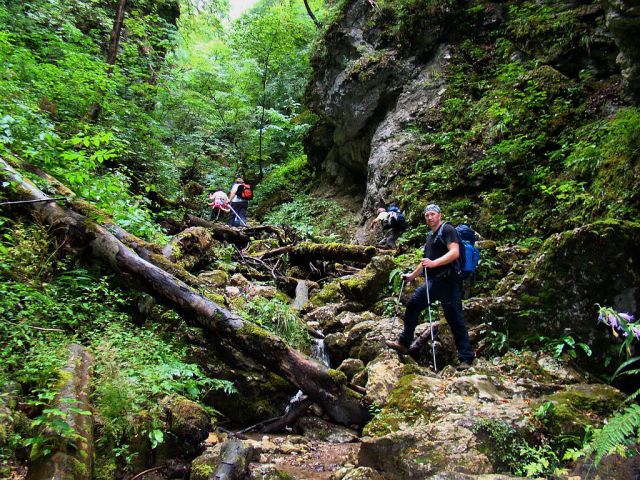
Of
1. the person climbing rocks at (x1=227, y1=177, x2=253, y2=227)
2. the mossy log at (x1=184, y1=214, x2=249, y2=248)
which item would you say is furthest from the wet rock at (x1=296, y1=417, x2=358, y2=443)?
the person climbing rocks at (x1=227, y1=177, x2=253, y2=227)

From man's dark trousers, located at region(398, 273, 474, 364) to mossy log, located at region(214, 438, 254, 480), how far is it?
3076 mm

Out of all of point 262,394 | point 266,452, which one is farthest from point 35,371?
point 262,394

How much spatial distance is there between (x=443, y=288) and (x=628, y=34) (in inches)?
255

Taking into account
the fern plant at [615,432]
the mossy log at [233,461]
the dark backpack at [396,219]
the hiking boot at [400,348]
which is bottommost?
the mossy log at [233,461]

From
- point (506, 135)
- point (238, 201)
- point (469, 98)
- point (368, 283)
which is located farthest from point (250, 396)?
point (469, 98)

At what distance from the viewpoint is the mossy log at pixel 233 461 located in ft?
10.7

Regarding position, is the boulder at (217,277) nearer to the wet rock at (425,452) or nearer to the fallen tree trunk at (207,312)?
the fallen tree trunk at (207,312)

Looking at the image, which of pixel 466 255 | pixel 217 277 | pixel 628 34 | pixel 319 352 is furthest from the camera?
pixel 217 277

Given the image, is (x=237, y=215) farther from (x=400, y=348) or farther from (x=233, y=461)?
(x=233, y=461)

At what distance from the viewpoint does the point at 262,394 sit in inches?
216

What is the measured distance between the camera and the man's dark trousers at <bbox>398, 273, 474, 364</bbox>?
5527 mm

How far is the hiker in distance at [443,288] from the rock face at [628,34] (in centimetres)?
Result: 535

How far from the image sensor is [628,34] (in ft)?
24.6

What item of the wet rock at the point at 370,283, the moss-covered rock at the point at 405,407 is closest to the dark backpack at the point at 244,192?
the wet rock at the point at 370,283
